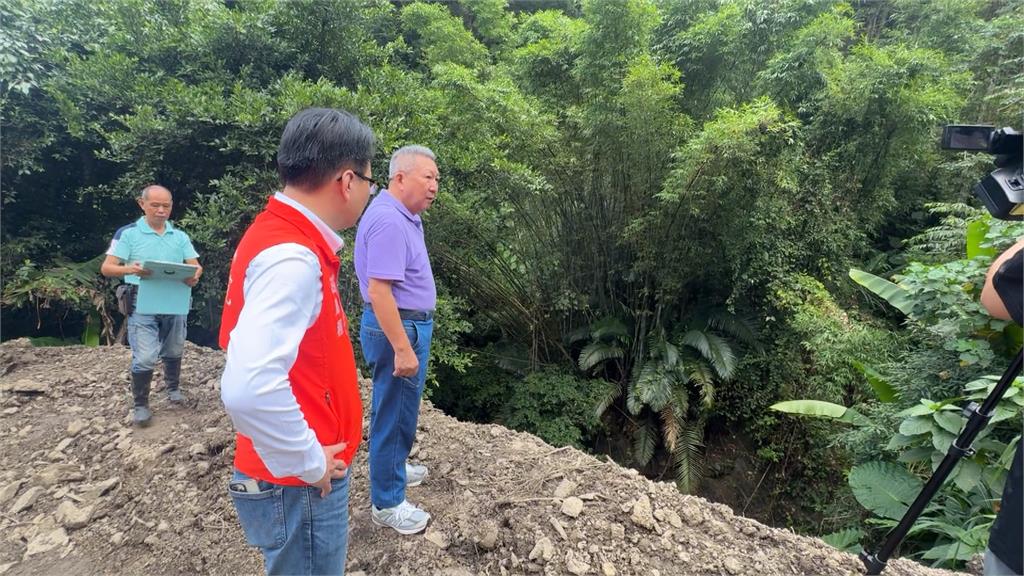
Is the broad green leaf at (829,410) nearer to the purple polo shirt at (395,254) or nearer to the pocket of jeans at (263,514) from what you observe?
the purple polo shirt at (395,254)

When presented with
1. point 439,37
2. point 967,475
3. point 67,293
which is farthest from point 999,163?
point 439,37

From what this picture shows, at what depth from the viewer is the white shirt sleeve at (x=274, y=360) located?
0.93 metres

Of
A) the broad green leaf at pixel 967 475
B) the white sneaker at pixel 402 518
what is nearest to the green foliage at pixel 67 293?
the white sneaker at pixel 402 518

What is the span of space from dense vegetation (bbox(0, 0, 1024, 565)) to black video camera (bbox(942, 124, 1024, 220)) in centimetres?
283

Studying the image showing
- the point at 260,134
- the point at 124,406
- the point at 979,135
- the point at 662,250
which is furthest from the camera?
the point at 662,250

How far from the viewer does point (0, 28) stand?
4895 millimetres

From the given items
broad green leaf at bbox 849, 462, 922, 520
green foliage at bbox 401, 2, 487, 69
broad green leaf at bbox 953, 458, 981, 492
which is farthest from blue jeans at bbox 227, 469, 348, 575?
green foliage at bbox 401, 2, 487, 69

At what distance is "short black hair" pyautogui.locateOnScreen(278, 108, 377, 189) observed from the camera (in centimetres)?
112

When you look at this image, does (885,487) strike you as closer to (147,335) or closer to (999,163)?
(999,163)

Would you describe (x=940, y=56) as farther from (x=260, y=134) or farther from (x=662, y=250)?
(x=260, y=134)

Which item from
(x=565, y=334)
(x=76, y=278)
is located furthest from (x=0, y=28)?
(x=565, y=334)

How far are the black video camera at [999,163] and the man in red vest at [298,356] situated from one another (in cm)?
166

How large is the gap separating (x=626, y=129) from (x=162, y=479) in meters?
5.08

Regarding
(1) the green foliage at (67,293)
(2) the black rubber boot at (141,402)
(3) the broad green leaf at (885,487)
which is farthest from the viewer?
(1) the green foliage at (67,293)
